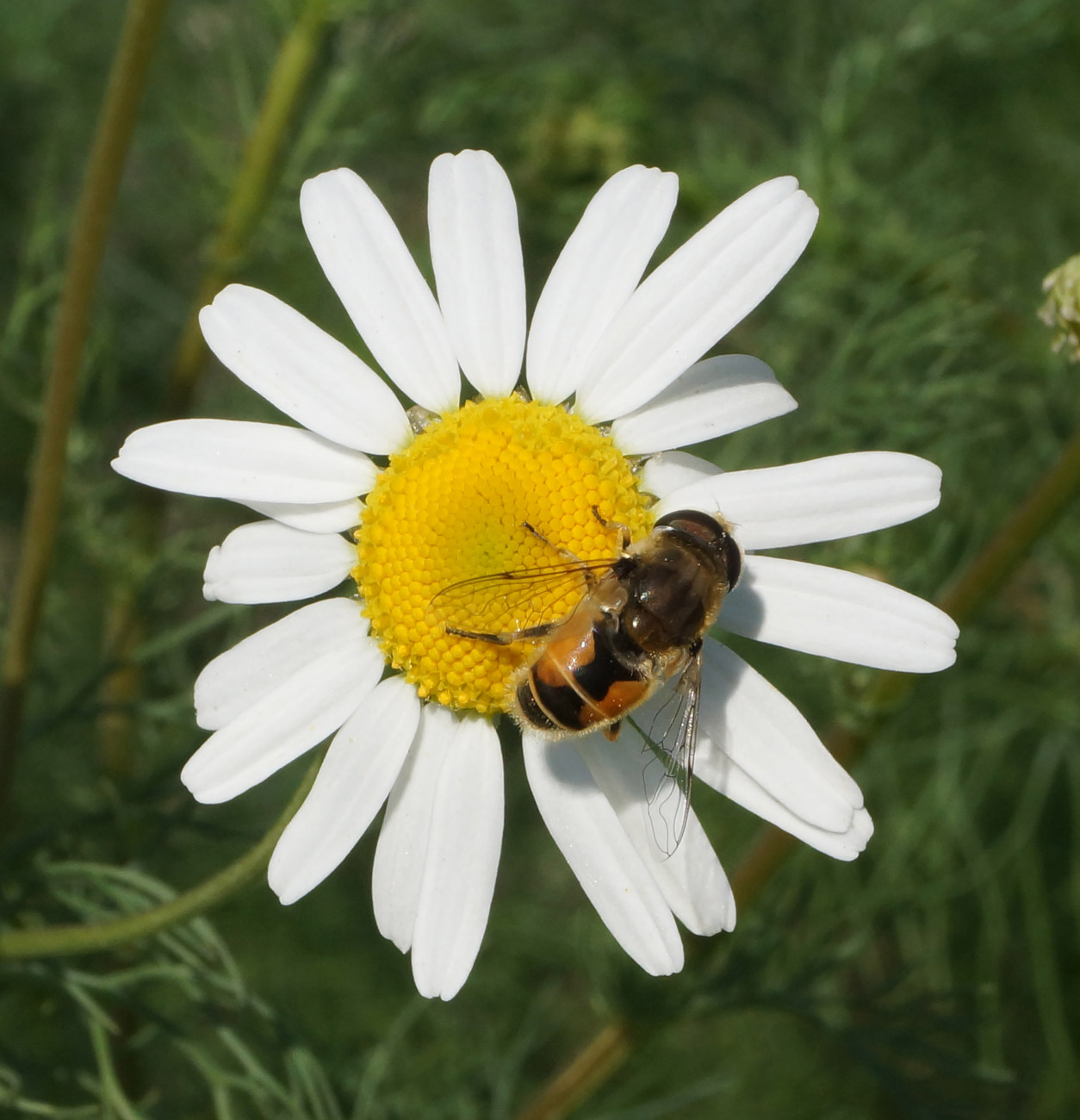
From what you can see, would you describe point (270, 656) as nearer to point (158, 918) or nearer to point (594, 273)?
point (158, 918)

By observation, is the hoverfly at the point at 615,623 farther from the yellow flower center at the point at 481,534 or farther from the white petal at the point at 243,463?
the white petal at the point at 243,463

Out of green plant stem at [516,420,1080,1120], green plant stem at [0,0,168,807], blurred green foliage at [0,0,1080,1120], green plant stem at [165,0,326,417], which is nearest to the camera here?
green plant stem at [0,0,168,807]

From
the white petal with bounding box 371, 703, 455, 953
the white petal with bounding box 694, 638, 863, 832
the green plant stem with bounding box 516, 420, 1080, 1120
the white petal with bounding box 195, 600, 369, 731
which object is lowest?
the green plant stem with bounding box 516, 420, 1080, 1120

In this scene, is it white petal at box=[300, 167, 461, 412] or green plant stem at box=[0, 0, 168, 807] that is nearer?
white petal at box=[300, 167, 461, 412]

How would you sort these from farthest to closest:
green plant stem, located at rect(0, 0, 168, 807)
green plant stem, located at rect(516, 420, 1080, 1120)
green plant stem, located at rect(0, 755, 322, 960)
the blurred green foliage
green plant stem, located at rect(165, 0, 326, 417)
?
green plant stem, located at rect(165, 0, 326, 417) < the blurred green foliage < green plant stem, located at rect(516, 420, 1080, 1120) < green plant stem, located at rect(0, 0, 168, 807) < green plant stem, located at rect(0, 755, 322, 960)

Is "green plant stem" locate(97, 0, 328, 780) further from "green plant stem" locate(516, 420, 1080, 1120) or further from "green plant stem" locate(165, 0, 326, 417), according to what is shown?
"green plant stem" locate(516, 420, 1080, 1120)

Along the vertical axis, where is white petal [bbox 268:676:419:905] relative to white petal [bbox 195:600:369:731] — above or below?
below

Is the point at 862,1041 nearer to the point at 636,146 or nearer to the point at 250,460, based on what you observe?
the point at 250,460

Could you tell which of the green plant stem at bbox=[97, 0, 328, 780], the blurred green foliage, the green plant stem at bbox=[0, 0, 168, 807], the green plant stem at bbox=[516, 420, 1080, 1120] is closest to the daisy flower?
the green plant stem at bbox=[0, 0, 168, 807]
